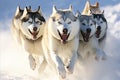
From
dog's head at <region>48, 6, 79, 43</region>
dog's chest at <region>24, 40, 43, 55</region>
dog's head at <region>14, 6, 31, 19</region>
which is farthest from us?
dog's head at <region>14, 6, 31, 19</region>

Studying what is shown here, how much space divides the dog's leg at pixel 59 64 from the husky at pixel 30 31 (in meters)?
0.84

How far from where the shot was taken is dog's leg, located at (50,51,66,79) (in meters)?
13.4

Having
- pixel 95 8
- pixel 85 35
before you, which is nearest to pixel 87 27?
pixel 85 35

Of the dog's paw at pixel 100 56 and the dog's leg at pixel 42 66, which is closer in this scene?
the dog's paw at pixel 100 56

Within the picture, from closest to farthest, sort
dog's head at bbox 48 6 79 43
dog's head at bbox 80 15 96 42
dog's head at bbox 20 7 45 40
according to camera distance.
Result: dog's head at bbox 48 6 79 43 → dog's head at bbox 80 15 96 42 → dog's head at bbox 20 7 45 40

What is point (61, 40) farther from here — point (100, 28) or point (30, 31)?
point (100, 28)

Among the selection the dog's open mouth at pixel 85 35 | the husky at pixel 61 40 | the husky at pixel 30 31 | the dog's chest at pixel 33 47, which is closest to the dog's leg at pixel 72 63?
the husky at pixel 61 40

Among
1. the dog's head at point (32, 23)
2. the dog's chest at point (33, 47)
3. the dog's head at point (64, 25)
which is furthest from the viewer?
the dog's chest at point (33, 47)

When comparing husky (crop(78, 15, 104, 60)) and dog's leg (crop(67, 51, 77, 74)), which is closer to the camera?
dog's leg (crop(67, 51, 77, 74))

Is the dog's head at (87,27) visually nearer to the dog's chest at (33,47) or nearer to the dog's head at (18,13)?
the dog's chest at (33,47)

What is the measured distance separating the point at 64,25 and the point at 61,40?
1.26 feet

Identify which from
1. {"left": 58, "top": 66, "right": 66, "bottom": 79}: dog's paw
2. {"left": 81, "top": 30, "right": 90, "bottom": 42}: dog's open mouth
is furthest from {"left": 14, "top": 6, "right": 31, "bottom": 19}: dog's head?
{"left": 58, "top": 66, "right": 66, "bottom": 79}: dog's paw

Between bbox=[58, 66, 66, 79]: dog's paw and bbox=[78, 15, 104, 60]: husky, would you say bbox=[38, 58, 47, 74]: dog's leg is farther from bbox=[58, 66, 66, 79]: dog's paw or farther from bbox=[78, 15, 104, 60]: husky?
bbox=[58, 66, 66, 79]: dog's paw

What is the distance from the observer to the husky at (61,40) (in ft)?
44.9
